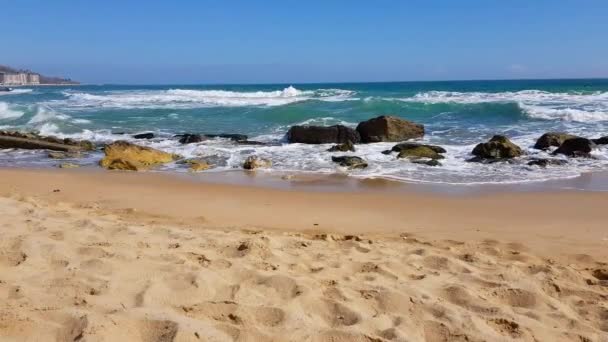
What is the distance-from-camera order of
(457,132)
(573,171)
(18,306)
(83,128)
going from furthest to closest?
(83,128)
(457,132)
(573,171)
(18,306)

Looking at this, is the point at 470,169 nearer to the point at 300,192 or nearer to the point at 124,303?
the point at 300,192

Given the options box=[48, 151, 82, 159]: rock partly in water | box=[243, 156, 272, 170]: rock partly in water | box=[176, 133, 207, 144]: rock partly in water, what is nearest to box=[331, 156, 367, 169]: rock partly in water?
box=[243, 156, 272, 170]: rock partly in water

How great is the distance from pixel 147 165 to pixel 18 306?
8241 millimetres

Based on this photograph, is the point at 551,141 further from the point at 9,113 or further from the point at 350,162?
the point at 9,113

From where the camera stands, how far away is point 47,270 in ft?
11.1

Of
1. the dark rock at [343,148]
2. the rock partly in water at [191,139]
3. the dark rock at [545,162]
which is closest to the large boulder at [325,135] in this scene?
the dark rock at [343,148]

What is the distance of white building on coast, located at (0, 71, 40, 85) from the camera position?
4475 inches

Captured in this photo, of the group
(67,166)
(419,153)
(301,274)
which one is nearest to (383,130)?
(419,153)

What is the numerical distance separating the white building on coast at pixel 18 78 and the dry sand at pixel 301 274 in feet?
409

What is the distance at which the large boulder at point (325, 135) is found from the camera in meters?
13.9

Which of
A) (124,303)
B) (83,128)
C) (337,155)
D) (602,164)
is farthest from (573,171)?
(83,128)

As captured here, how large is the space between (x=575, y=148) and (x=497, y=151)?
69.2 inches

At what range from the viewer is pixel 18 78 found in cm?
12431

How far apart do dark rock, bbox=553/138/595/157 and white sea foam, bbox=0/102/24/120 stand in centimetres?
2125
